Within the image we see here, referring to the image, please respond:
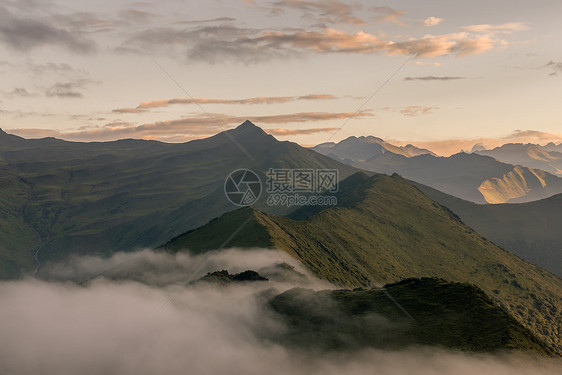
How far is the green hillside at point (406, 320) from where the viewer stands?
124m

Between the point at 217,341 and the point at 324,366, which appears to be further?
the point at 217,341

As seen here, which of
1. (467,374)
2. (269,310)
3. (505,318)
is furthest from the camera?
(269,310)

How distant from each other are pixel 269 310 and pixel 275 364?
33.0 m

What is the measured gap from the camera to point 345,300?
168500mm

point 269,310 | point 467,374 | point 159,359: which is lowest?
point 159,359

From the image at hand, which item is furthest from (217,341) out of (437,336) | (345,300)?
(437,336)

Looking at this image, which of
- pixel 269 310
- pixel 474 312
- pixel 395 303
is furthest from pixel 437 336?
pixel 269 310

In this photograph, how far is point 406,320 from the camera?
5650 inches

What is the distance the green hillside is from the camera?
407 feet

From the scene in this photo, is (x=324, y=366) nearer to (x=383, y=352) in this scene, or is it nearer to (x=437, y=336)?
(x=383, y=352)

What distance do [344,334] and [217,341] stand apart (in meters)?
60.9

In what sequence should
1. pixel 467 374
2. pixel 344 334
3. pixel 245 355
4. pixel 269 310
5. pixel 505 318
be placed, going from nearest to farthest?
pixel 467 374, pixel 505 318, pixel 344 334, pixel 245 355, pixel 269 310

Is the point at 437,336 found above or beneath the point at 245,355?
above

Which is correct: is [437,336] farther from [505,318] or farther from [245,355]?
[245,355]
